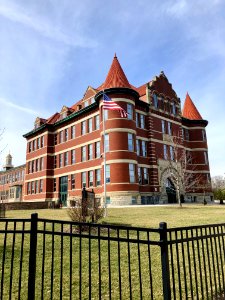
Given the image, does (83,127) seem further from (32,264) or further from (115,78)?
(32,264)

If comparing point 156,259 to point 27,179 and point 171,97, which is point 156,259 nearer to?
point 171,97

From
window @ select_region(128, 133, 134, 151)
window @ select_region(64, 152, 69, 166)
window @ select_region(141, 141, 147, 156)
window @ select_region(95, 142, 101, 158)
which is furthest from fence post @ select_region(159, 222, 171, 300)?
window @ select_region(64, 152, 69, 166)

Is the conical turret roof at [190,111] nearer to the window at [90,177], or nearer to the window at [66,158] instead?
the window at [90,177]

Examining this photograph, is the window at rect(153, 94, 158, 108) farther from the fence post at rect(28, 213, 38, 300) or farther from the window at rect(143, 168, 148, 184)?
the fence post at rect(28, 213, 38, 300)

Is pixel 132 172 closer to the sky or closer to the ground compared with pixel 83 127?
closer to the ground

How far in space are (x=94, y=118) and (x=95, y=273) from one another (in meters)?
31.8

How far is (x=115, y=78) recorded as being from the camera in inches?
1355

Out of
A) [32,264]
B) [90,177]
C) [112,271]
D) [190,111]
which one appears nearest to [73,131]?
[90,177]

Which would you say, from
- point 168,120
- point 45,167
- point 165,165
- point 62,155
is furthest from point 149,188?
point 45,167

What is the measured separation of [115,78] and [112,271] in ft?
101

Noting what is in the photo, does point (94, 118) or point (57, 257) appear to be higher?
point (94, 118)

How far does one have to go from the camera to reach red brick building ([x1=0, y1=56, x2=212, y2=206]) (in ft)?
104

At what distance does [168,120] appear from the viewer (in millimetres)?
40406

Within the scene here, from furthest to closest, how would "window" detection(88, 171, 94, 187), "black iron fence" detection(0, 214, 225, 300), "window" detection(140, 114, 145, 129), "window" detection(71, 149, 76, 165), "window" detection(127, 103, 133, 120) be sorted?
"window" detection(71, 149, 76, 165) < "window" detection(140, 114, 145, 129) < "window" detection(88, 171, 94, 187) < "window" detection(127, 103, 133, 120) < "black iron fence" detection(0, 214, 225, 300)
